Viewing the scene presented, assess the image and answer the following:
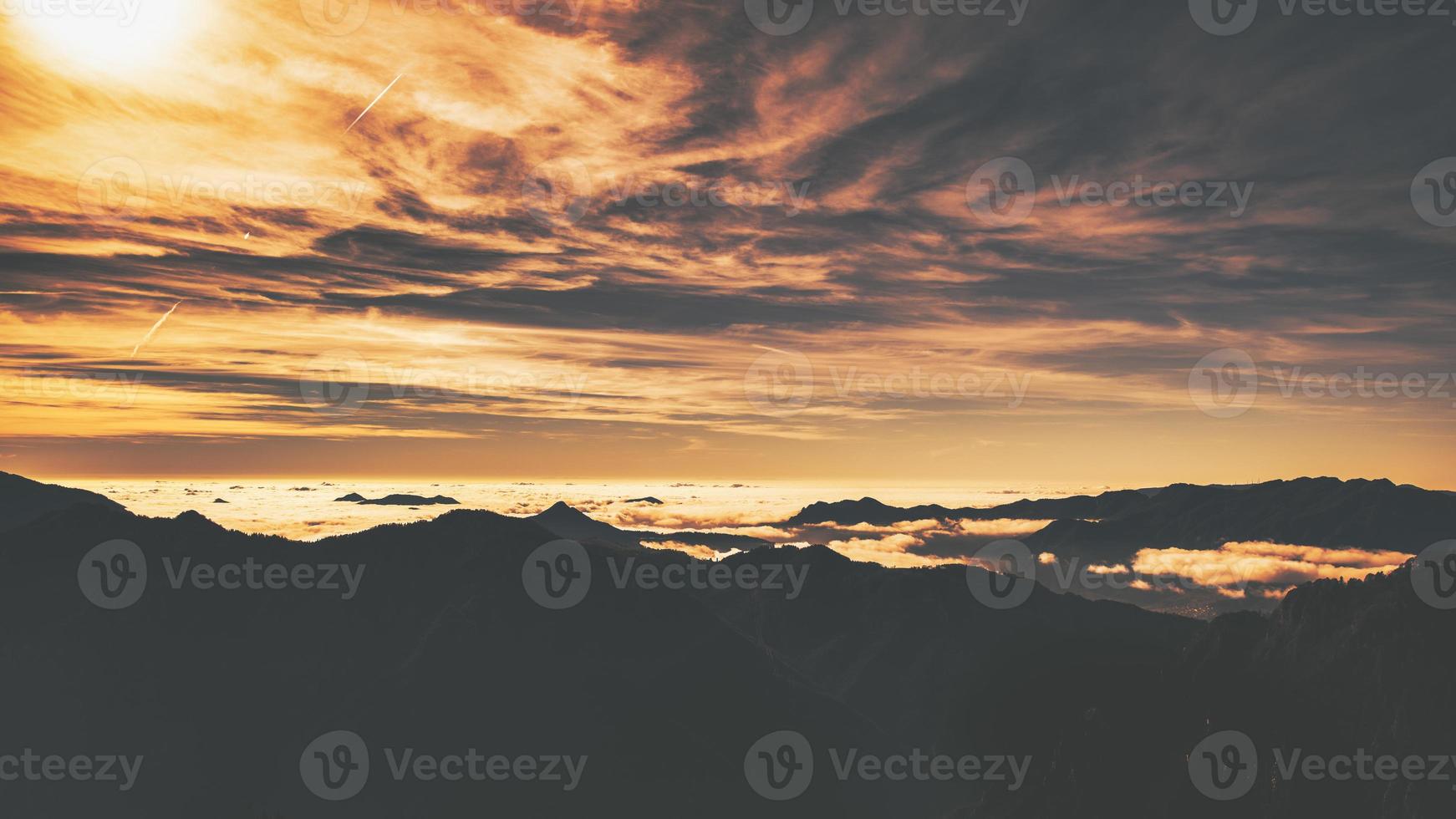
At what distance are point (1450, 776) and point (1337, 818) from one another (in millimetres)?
28542

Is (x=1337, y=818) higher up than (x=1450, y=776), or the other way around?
(x=1450, y=776)

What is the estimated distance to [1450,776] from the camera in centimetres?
19662

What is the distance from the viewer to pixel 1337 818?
199 m
